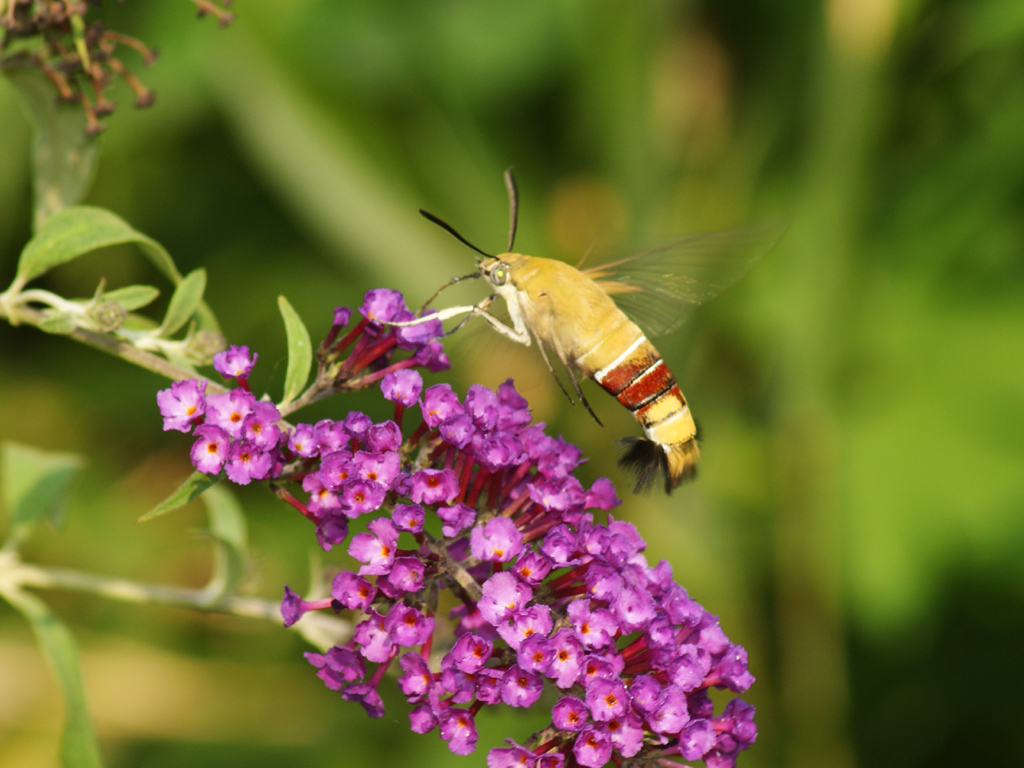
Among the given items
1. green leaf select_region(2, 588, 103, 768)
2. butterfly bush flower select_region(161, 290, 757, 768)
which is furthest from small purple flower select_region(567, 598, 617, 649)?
green leaf select_region(2, 588, 103, 768)

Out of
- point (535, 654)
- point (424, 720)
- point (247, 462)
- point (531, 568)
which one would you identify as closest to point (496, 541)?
point (531, 568)

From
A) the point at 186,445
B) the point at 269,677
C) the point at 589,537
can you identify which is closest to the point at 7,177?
the point at 186,445

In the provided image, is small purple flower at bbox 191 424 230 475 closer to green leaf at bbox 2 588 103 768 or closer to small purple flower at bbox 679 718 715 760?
green leaf at bbox 2 588 103 768

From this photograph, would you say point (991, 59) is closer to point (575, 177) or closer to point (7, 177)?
point (575, 177)

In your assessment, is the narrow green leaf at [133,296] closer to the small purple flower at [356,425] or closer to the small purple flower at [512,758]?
the small purple flower at [356,425]

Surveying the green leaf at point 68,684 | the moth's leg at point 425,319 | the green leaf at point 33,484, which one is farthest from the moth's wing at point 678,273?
the green leaf at point 68,684
